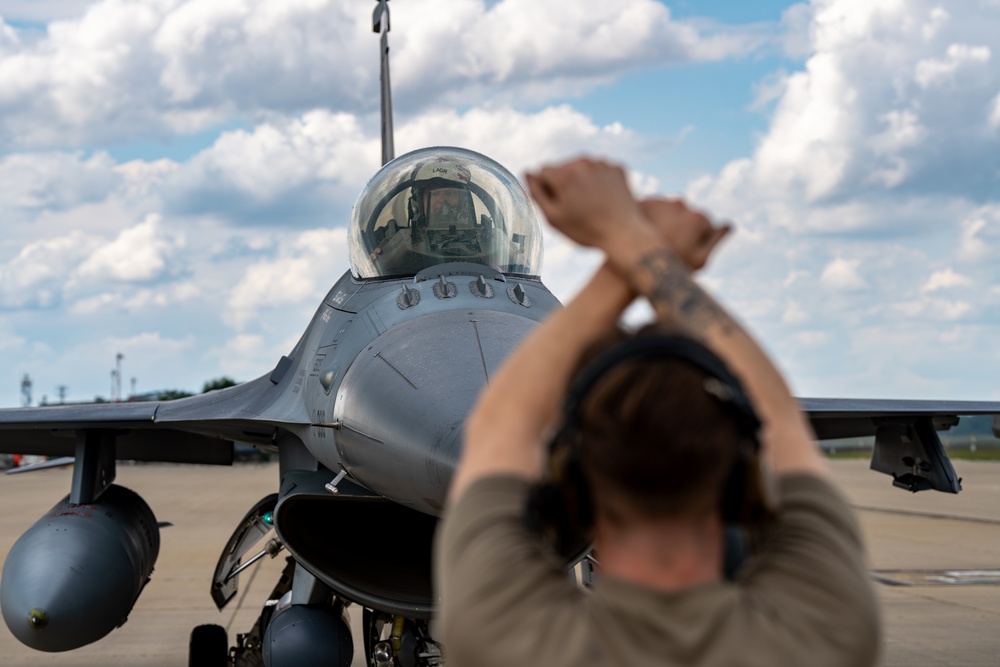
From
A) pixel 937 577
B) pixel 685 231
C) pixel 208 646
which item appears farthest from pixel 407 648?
pixel 937 577

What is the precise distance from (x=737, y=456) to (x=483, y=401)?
1.14ft

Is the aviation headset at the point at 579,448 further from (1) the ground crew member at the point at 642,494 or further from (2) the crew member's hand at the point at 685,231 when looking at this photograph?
(2) the crew member's hand at the point at 685,231

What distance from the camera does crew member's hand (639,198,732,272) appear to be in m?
1.62

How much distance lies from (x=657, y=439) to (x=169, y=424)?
304 inches

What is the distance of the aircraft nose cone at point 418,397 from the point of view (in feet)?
15.6

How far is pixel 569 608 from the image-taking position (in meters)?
1.42

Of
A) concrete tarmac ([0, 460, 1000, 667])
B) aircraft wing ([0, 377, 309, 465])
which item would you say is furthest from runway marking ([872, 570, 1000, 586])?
aircraft wing ([0, 377, 309, 465])

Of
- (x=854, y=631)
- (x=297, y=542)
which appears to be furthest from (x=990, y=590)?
(x=854, y=631)

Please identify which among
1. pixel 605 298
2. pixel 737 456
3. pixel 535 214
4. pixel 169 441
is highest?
pixel 535 214

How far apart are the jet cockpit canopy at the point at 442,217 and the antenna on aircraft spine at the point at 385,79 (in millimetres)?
4728

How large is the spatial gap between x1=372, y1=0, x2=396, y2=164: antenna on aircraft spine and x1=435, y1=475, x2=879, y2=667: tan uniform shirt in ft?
34.6

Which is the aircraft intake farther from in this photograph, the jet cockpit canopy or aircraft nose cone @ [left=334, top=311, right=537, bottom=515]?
aircraft nose cone @ [left=334, top=311, right=537, bottom=515]

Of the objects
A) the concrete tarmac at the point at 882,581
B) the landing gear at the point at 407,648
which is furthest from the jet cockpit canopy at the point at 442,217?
the concrete tarmac at the point at 882,581

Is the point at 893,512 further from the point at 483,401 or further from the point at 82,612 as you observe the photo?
the point at 483,401
